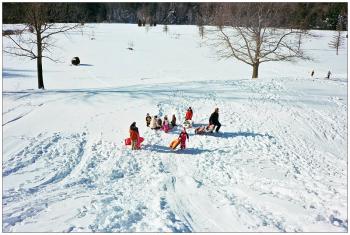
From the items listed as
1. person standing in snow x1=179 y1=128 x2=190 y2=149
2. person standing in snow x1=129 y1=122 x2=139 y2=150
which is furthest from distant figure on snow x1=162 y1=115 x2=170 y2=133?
person standing in snow x1=129 y1=122 x2=139 y2=150

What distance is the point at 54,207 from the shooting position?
10.9m

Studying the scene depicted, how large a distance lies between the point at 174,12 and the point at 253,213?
101 m

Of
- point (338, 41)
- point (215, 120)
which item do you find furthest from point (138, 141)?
point (338, 41)

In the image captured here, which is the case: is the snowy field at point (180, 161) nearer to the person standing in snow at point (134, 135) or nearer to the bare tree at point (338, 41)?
the person standing in snow at point (134, 135)

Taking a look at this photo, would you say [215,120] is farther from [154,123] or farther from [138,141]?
[138,141]

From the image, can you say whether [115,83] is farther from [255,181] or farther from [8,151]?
[255,181]

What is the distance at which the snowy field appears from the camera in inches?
409

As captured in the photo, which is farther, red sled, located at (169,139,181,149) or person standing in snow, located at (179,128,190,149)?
red sled, located at (169,139,181,149)

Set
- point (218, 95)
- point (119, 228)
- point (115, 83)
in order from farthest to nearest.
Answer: point (115, 83)
point (218, 95)
point (119, 228)

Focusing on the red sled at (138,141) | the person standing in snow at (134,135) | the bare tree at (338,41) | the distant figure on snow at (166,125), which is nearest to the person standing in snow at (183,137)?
the red sled at (138,141)

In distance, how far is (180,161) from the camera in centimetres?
1466

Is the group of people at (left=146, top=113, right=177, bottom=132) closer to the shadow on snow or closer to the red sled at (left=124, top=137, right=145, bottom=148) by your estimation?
the shadow on snow

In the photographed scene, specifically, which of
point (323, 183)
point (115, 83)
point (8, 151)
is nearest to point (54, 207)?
point (8, 151)

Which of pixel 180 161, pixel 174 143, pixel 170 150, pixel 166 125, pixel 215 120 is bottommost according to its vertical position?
pixel 180 161
